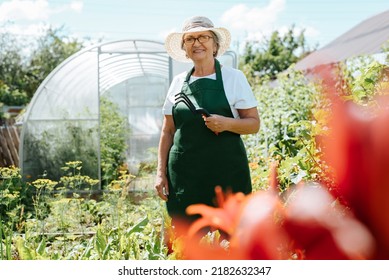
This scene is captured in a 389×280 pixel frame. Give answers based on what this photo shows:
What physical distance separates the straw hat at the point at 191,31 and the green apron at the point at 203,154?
11 centimetres

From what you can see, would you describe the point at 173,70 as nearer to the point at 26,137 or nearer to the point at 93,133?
the point at 93,133

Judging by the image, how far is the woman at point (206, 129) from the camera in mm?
1341

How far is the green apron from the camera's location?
1.34m

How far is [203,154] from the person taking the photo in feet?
4.44

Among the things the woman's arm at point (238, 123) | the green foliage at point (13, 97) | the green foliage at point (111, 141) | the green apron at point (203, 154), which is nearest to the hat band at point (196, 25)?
the green apron at point (203, 154)

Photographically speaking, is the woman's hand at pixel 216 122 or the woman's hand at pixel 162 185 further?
the woman's hand at pixel 162 185

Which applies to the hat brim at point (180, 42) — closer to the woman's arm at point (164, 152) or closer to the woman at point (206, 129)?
the woman at point (206, 129)

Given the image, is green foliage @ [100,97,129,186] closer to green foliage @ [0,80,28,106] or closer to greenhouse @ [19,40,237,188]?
greenhouse @ [19,40,237,188]

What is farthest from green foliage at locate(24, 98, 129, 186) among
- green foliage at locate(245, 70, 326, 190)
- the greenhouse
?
green foliage at locate(245, 70, 326, 190)

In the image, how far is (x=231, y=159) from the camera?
1380 mm

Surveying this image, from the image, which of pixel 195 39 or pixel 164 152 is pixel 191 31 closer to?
pixel 195 39

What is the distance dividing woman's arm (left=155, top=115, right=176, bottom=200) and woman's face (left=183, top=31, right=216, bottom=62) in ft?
0.72

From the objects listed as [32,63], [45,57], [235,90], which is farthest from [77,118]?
[32,63]
